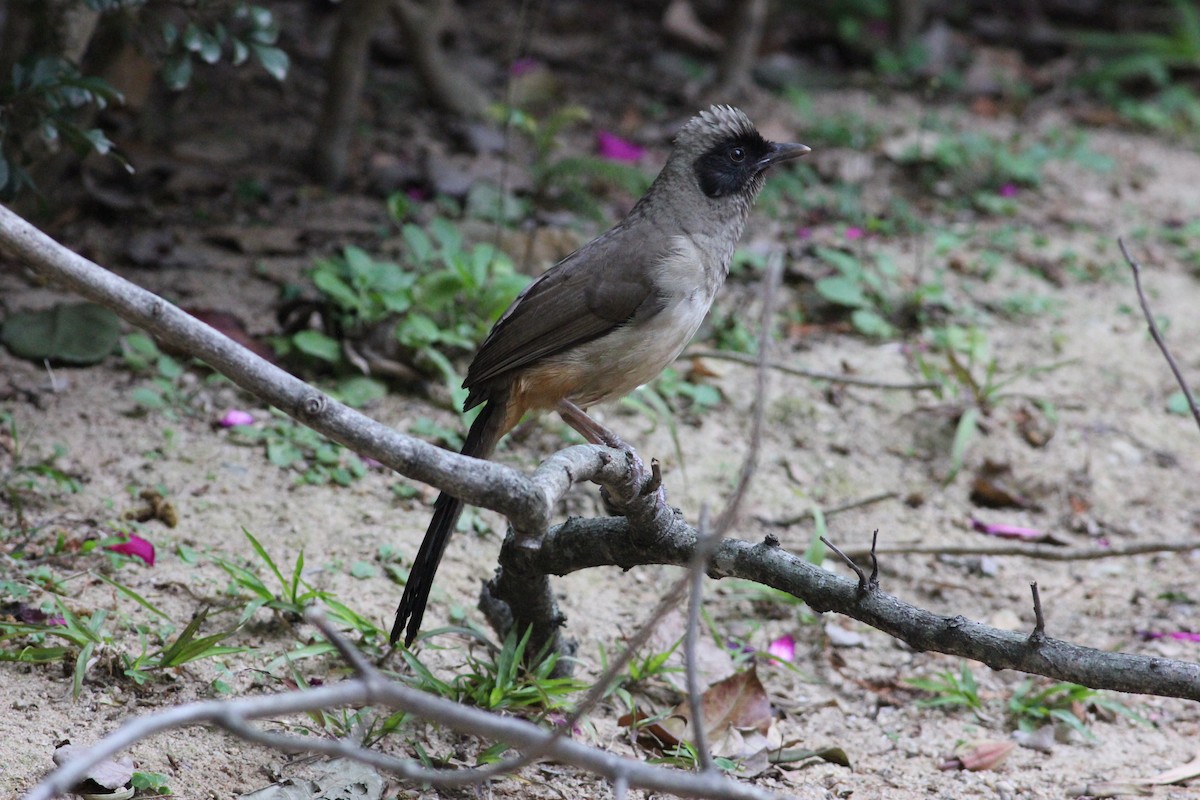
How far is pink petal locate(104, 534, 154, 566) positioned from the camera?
3.79 metres

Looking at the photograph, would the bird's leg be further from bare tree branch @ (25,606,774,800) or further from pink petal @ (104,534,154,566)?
bare tree branch @ (25,606,774,800)

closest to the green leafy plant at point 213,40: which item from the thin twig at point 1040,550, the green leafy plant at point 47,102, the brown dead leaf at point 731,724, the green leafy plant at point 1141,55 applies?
the green leafy plant at point 47,102

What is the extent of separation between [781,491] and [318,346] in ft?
6.61

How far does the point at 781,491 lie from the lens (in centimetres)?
513

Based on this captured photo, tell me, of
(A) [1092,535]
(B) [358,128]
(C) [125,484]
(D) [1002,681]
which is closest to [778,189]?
(B) [358,128]

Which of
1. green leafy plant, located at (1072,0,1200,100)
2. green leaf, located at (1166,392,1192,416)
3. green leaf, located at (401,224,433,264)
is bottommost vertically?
green leaf, located at (401,224,433,264)

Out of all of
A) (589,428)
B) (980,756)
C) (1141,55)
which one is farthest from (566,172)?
(1141,55)

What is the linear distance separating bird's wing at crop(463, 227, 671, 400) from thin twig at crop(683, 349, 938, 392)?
1385mm

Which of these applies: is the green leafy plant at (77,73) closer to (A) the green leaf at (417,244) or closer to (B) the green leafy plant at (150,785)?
(A) the green leaf at (417,244)

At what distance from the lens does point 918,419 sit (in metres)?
5.56

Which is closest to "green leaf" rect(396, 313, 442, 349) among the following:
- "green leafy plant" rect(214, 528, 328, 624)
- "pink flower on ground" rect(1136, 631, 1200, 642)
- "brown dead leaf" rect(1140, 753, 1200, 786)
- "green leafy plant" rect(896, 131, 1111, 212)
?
"green leafy plant" rect(214, 528, 328, 624)

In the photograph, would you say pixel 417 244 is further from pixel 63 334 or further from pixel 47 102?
pixel 47 102

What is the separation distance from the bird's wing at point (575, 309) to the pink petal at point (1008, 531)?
1990mm

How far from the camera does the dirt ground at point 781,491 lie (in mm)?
3570
